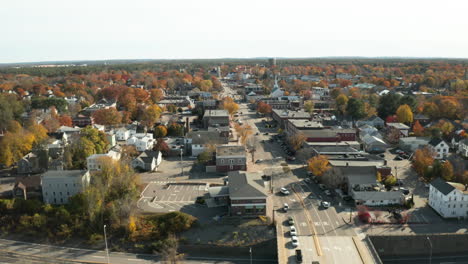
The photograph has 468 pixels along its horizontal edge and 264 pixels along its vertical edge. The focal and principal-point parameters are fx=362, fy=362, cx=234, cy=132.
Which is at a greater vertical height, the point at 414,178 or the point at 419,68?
the point at 419,68

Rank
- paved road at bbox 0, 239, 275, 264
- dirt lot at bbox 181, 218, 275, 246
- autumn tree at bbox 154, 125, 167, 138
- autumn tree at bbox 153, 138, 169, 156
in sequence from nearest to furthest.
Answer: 1. paved road at bbox 0, 239, 275, 264
2. dirt lot at bbox 181, 218, 275, 246
3. autumn tree at bbox 153, 138, 169, 156
4. autumn tree at bbox 154, 125, 167, 138

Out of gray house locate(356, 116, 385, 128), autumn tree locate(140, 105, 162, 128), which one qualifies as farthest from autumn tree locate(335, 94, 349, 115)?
autumn tree locate(140, 105, 162, 128)

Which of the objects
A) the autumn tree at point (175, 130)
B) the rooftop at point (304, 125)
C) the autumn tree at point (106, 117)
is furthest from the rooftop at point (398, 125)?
the autumn tree at point (106, 117)

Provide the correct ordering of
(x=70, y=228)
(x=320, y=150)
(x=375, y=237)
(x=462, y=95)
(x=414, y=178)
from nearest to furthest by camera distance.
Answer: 1. (x=375, y=237)
2. (x=70, y=228)
3. (x=414, y=178)
4. (x=320, y=150)
5. (x=462, y=95)

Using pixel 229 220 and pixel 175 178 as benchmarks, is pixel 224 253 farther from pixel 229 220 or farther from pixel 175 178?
pixel 175 178

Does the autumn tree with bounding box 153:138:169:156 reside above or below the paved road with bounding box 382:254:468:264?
Result: above

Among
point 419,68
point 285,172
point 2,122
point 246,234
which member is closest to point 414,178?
point 285,172

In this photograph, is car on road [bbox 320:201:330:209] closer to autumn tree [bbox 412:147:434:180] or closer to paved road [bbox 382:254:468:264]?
paved road [bbox 382:254:468:264]
